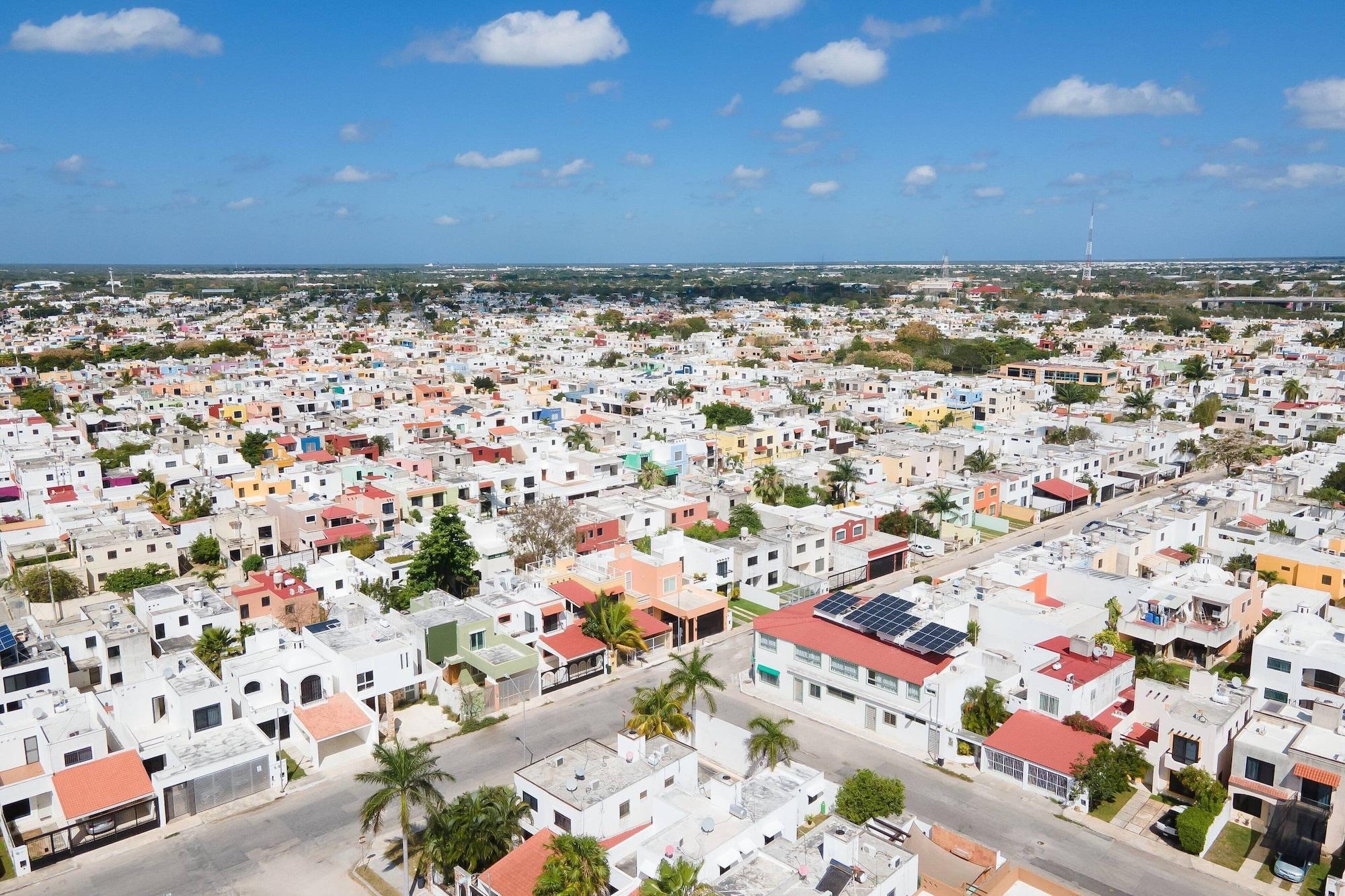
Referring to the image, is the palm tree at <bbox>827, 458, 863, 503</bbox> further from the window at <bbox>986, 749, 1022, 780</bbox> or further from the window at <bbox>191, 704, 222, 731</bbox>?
the window at <bbox>191, 704, 222, 731</bbox>

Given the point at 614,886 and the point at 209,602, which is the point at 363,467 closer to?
the point at 209,602

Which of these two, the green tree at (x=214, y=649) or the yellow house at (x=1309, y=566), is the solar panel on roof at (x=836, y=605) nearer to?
the yellow house at (x=1309, y=566)

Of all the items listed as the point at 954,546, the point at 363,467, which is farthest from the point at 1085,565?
the point at 363,467

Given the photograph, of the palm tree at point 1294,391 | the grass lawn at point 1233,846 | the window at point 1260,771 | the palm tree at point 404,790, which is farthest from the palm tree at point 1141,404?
the palm tree at point 404,790

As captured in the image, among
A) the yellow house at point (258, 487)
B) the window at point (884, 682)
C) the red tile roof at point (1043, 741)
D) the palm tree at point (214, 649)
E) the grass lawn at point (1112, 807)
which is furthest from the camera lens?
the yellow house at point (258, 487)

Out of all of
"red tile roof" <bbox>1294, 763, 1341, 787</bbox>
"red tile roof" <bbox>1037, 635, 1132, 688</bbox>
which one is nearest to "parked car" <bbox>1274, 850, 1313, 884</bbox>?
"red tile roof" <bbox>1294, 763, 1341, 787</bbox>

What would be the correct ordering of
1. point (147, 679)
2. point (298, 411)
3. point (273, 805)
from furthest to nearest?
point (298, 411) < point (147, 679) < point (273, 805)
